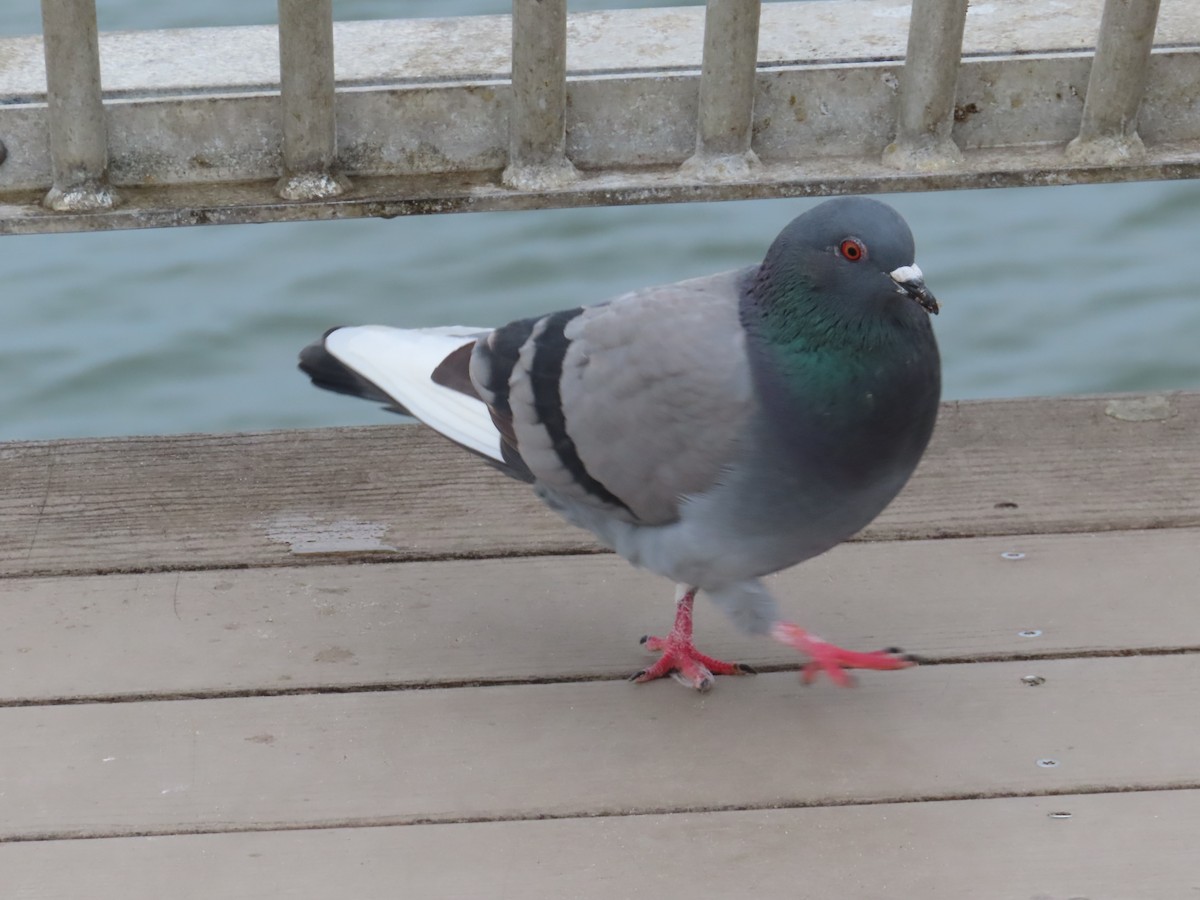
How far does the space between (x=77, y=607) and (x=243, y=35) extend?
4.29 ft

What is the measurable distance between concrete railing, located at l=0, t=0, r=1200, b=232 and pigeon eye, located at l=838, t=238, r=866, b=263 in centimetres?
79

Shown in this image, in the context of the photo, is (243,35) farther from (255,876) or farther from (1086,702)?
(1086,702)

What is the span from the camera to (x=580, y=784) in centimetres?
228

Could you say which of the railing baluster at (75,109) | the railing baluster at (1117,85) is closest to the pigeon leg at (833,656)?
the railing baluster at (1117,85)

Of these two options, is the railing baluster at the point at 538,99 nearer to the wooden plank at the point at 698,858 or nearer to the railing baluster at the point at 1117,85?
the railing baluster at the point at 1117,85

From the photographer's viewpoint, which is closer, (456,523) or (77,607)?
(77,607)

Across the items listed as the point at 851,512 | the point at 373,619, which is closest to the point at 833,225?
the point at 851,512

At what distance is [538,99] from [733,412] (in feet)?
2.99

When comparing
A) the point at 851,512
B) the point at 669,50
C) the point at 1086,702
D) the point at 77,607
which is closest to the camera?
the point at 851,512

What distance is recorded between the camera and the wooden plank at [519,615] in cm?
254

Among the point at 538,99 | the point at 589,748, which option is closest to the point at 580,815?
the point at 589,748

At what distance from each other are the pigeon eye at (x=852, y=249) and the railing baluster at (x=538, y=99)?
87 cm

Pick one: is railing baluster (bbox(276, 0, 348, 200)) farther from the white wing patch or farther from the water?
the water

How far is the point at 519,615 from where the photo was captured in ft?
8.83
